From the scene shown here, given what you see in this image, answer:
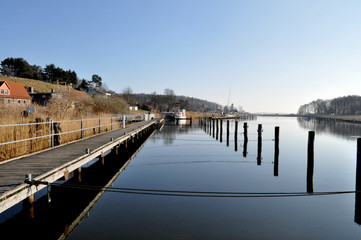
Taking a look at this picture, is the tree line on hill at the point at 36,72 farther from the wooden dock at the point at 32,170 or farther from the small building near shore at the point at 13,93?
the wooden dock at the point at 32,170

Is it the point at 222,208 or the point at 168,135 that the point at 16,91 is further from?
the point at 222,208

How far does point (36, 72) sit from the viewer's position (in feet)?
311

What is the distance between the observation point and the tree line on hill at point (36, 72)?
88312mm

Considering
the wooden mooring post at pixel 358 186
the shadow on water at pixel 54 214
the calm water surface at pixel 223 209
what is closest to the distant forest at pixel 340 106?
the calm water surface at pixel 223 209

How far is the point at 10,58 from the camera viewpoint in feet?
289

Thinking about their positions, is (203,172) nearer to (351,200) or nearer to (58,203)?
(351,200)

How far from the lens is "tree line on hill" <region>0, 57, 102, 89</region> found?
88312 mm

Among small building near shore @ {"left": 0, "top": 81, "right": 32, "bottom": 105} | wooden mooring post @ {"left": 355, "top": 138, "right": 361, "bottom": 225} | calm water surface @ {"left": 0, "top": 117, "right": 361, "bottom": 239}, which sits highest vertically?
small building near shore @ {"left": 0, "top": 81, "right": 32, "bottom": 105}

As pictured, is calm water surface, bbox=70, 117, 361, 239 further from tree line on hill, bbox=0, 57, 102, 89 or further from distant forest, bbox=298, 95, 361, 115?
distant forest, bbox=298, 95, 361, 115

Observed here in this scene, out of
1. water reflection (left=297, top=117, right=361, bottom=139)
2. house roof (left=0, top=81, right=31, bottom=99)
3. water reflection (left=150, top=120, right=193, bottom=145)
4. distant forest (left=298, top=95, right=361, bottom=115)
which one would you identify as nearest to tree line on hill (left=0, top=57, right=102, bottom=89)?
house roof (left=0, top=81, right=31, bottom=99)

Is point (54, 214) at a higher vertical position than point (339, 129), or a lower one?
lower

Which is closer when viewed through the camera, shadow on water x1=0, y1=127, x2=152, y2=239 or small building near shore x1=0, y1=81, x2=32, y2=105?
shadow on water x1=0, y1=127, x2=152, y2=239

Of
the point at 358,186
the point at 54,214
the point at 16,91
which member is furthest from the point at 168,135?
the point at 16,91

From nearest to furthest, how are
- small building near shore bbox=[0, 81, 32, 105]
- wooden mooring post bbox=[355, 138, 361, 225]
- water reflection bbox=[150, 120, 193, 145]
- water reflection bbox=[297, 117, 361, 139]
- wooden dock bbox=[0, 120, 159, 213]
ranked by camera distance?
wooden dock bbox=[0, 120, 159, 213] < wooden mooring post bbox=[355, 138, 361, 225] < water reflection bbox=[150, 120, 193, 145] < water reflection bbox=[297, 117, 361, 139] < small building near shore bbox=[0, 81, 32, 105]
